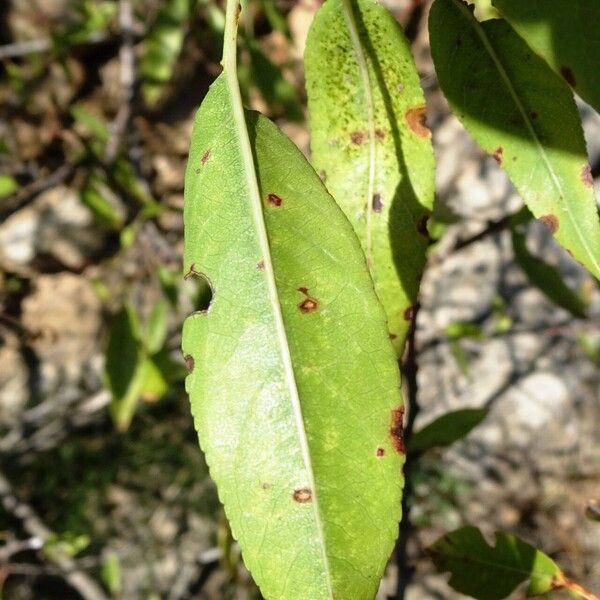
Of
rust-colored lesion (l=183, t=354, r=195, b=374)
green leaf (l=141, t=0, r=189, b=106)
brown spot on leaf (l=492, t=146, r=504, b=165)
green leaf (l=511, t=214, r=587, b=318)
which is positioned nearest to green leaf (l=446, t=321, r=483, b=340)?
green leaf (l=511, t=214, r=587, b=318)

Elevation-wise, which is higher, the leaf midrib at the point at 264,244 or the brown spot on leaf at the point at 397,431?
the leaf midrib at the point at 264,244

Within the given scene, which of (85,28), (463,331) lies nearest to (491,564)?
(463,331)

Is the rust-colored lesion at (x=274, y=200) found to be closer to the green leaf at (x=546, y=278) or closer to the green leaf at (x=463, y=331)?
the green leaf at (x=546, y=278)

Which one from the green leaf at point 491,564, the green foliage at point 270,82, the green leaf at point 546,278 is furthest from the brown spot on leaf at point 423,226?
the green foliage at point 270,82

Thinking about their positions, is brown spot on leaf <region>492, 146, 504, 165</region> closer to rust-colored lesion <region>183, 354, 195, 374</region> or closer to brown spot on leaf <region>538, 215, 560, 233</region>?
brown spot on leaf <region>538, 215, 560, 233</region>

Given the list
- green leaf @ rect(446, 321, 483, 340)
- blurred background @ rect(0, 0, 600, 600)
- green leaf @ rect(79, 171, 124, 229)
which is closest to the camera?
green leaf @ rect(79, 171, 124, 229)

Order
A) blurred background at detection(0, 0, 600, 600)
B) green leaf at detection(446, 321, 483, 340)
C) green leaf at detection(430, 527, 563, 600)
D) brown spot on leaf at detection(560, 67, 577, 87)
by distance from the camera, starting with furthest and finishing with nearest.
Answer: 1. blurred background at detection(0, 0, 600, 600)
2. green leaf at detection(446, 321, 483, 340)
3. green leaf at detection(430, 527, 563, 600)
4. brown spot on leaf at detection(560, 67, 577, 87)
